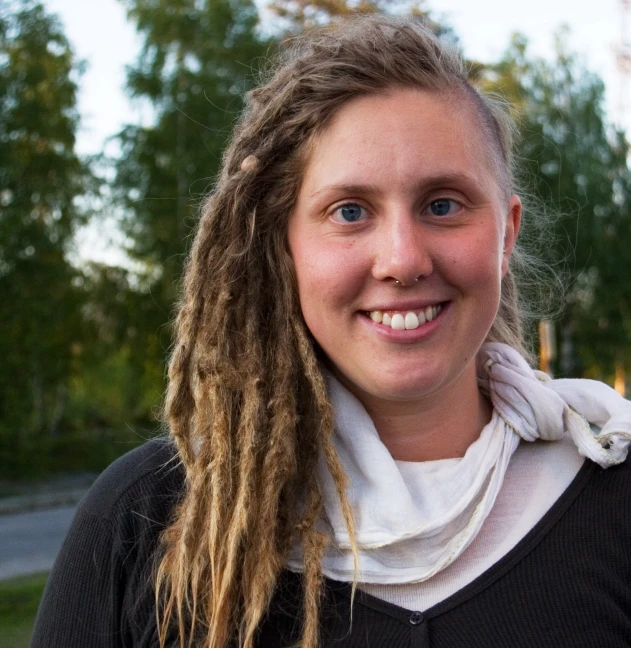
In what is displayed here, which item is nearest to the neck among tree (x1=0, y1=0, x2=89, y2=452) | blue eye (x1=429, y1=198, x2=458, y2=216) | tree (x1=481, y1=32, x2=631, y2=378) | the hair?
the hair

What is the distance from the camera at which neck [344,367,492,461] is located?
1884 millimetres

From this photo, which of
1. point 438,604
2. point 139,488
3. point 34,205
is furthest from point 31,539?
point 438,604

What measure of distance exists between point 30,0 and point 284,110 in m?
16.1

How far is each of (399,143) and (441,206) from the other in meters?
0.16

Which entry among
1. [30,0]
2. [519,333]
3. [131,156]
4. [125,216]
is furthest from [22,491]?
[519,333]

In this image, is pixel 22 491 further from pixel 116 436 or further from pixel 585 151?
pixel 585 151

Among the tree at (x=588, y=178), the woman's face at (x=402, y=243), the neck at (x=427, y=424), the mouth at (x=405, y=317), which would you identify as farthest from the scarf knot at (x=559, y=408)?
the tree at (x=588, y=178)

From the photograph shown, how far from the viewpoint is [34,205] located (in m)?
16.1

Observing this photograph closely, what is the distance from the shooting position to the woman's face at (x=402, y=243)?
1.69 metres

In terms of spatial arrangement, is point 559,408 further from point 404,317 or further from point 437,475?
point 404,317

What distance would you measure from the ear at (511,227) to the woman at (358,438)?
0.09ft

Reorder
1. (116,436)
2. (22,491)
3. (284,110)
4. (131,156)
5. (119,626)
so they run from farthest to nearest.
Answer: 1. (116,436)
2. (131,156)
3. (22,491)
4. (284,110)
5. (119,626)

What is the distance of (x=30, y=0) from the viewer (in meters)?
15.9

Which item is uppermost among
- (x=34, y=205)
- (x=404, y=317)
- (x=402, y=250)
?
(x=34, y=205)
